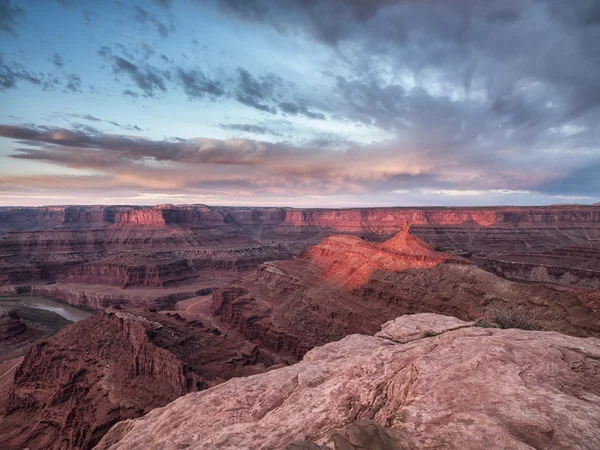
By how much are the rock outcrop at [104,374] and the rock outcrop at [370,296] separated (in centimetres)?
1288

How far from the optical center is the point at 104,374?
29625mm

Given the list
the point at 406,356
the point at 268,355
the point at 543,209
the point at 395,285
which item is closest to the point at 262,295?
the point at 268,355

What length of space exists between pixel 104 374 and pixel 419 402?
3125cm

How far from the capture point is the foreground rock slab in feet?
20.6

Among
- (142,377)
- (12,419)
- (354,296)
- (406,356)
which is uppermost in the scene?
(406,356)

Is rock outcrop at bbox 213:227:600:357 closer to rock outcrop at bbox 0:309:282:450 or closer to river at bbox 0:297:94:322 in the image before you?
rock outcrop at bbox 0:309:282:450

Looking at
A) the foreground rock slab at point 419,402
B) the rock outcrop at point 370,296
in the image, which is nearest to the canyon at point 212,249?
the rock outcrop at point 370,296

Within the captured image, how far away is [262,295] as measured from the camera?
63.4m

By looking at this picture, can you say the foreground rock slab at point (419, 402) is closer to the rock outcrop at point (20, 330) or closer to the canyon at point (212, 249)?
the rock outcrop at point (20, 330)

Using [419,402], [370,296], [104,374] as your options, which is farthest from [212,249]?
[419,402]

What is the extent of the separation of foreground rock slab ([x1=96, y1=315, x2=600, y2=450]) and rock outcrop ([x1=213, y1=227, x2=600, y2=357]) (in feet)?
56.5

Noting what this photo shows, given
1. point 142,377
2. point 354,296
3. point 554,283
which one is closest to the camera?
point 142,377

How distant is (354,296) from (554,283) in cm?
5255

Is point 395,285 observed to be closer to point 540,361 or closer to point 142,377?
point 142,377
